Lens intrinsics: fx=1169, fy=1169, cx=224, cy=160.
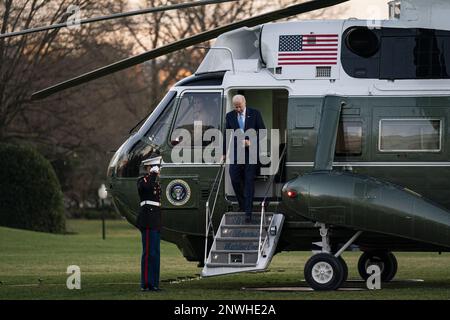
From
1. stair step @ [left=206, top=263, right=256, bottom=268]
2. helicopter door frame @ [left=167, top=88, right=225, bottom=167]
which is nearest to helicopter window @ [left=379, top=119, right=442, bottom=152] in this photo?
helicopter door frame @ [left=167, top=88, right=225, bottom=167]

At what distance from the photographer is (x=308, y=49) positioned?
17.8m

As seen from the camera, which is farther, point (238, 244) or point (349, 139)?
point (349, 139)

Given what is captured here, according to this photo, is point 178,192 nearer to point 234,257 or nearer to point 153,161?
point 153,161

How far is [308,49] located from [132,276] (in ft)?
20.1

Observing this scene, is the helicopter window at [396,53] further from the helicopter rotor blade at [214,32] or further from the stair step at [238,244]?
the stair step at [238,244]

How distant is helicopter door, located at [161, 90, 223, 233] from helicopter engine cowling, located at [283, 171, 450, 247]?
187cm

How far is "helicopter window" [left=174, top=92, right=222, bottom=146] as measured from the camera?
18.1 m

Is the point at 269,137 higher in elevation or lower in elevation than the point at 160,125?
lower

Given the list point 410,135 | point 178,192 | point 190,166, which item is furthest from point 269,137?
point 410,135

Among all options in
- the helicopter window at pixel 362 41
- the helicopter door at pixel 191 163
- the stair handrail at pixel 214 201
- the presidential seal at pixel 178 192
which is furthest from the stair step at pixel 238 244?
the helicopter window at pixel 362 41

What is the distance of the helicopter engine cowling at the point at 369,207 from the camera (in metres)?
16.3

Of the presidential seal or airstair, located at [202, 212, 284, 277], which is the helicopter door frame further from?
airstair, located at [202, 212, 284, 277]
